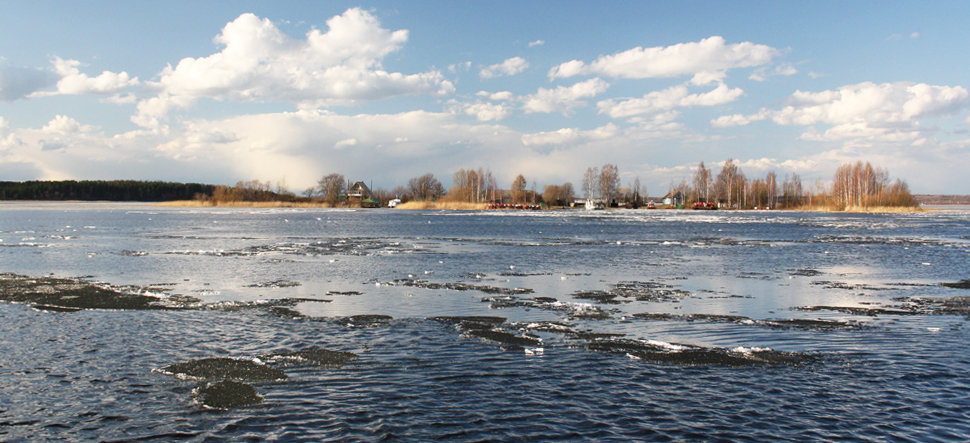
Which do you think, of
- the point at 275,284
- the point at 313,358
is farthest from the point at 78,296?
the point at 313,358

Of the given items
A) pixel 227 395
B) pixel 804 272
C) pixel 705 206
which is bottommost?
pixel 227 395

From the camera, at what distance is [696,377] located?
381 inches

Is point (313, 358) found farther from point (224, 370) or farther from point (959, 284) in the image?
point (959, 284)

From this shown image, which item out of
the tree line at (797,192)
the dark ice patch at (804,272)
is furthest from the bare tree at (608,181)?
the dark ice patch at (804,272)

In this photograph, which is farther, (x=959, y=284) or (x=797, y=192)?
(x=797, y=192)

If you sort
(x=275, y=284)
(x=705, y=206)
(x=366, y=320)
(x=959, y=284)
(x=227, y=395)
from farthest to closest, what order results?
(x=705, y=206)
(x=959, y=284)
(x=275, y=284)
(x=366, y=320)
(x=227, y=395)

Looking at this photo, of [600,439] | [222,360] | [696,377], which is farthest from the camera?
[222,360]

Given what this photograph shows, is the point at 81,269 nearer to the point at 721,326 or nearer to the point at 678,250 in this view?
the point at 721,326

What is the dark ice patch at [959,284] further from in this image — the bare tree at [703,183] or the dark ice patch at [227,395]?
the bare tree at [703,183]

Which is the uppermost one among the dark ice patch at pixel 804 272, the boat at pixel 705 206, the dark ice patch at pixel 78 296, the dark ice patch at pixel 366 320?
the boat at pixel 705 206

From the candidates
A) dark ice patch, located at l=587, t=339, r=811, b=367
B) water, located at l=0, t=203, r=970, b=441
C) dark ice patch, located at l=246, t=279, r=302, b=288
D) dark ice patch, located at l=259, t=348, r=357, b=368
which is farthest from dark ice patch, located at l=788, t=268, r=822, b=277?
dark ice patch, located at l=259, t=348, r=357, b=368

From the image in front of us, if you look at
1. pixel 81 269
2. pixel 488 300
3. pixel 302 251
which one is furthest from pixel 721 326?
pixel 302 251

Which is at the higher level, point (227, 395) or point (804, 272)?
point (804, 272)

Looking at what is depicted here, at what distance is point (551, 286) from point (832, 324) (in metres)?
8.22
